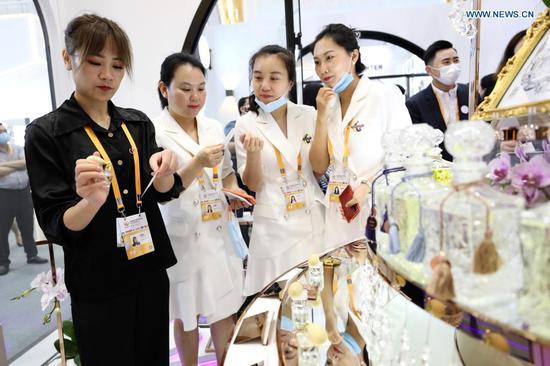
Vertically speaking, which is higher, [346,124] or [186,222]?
[346,124]

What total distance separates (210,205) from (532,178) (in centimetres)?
147

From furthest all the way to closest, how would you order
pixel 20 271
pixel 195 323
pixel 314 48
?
1. pixel 20 271
2. pixel 314 48
3. pixel 195 323

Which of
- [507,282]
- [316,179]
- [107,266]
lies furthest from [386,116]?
[507,282]

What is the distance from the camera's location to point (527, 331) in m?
0.48

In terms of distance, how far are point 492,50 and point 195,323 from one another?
5.99m

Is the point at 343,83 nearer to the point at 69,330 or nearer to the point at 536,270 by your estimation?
the point at 536,270

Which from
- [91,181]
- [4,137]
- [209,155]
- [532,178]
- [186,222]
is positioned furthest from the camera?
[4,137]

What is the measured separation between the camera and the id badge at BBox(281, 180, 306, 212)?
2018 millimetres

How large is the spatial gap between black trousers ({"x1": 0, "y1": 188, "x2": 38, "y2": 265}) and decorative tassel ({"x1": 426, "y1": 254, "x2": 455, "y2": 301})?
3.21m

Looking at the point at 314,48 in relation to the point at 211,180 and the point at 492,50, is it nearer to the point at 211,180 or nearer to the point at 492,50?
the point at 211,180

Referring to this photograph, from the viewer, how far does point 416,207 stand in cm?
64

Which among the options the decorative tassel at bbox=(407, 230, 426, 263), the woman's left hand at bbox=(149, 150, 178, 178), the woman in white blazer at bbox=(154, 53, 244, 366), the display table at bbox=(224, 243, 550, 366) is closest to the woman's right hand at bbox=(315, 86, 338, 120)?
the woman in white blazer at bbox=(154, 53, 244, 366)

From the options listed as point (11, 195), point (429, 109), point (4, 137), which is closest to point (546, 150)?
point (429, 109)

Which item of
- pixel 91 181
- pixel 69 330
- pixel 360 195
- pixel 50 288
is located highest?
pixel 91 181
